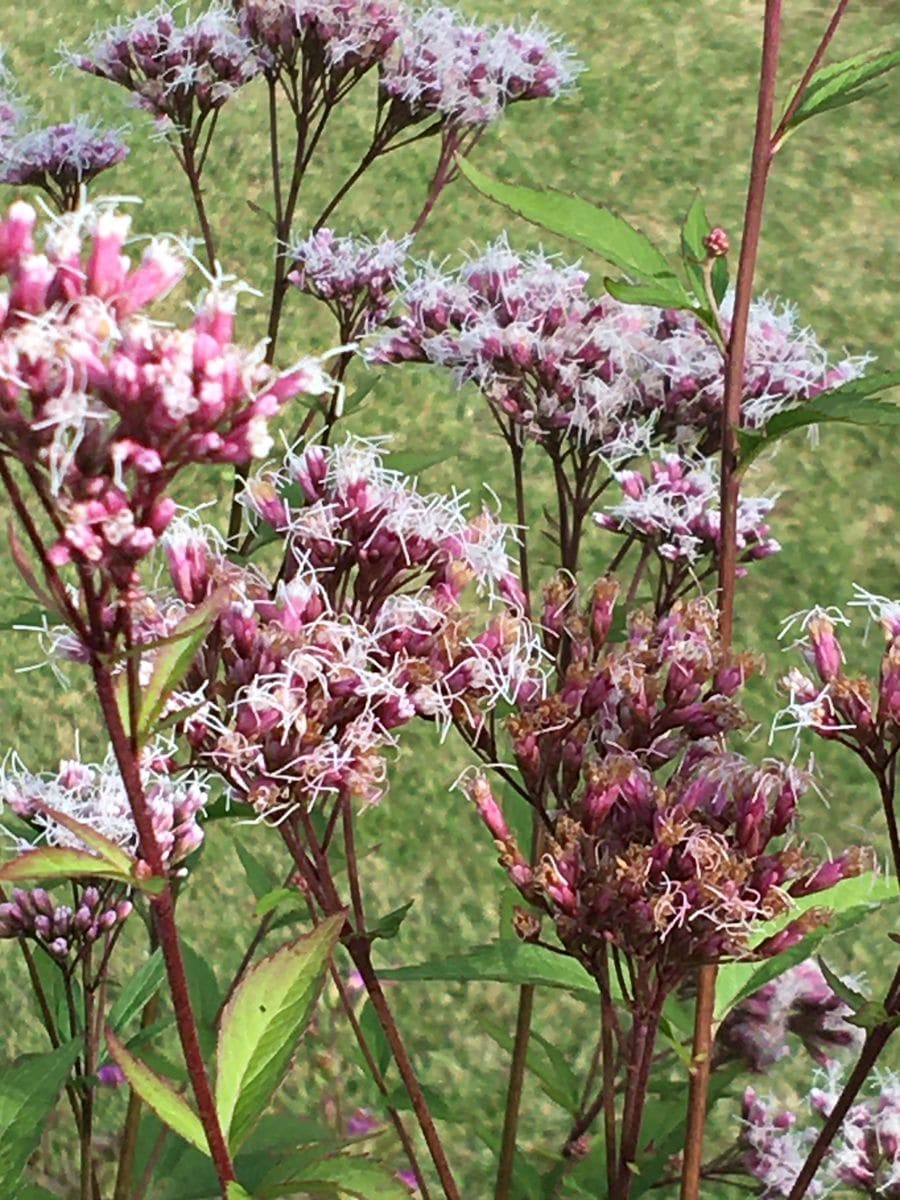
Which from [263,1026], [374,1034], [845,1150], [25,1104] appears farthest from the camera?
[374,1034]

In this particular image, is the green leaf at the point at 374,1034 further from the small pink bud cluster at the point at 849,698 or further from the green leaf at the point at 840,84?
the green leaf at the point at 840,84

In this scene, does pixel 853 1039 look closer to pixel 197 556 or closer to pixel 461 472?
pixel 197 556

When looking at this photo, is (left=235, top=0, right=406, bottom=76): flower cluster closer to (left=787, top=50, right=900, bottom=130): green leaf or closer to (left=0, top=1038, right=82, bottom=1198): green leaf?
(left=787, top=50, right=900, bottom=130): green leaf

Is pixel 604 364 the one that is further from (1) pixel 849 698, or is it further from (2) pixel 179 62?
(2) pixel 179 62

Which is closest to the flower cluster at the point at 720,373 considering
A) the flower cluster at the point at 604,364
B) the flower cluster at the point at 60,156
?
the flower cluster at the point at 604,364

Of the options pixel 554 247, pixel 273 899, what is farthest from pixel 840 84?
pixel 554 247

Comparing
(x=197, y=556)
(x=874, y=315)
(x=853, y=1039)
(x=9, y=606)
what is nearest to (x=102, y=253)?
(x=197, y=556)
